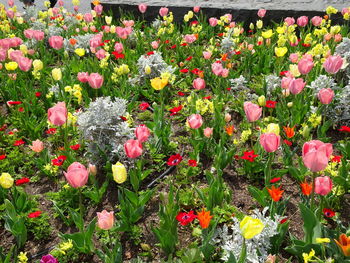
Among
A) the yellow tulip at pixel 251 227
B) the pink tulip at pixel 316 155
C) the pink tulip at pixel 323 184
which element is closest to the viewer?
the yellow tulip at pixel 251 227

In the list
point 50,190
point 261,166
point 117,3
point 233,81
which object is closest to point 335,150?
point 261,166

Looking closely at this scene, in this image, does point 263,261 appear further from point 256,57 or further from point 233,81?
point 256,57

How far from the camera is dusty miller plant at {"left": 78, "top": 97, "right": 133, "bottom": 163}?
2.92m

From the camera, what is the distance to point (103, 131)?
2.98m

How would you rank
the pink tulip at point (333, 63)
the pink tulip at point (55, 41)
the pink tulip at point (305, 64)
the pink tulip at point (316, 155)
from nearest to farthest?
the pink tulip at point (316, 155)
the pink tulip at point (333, 63)
the pink tulip at point (305, 64)
the pink tulip at point (55, 41)

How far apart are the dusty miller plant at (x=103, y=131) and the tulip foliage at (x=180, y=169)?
0.4 inches

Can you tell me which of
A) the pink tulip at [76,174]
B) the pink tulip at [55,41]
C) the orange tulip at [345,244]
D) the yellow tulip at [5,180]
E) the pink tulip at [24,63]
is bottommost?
the orange tulip at [345,244]

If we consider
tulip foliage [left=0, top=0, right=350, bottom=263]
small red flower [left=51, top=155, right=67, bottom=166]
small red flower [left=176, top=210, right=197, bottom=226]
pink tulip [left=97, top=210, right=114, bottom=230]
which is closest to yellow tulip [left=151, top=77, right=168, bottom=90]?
tulip foliage [left=0, top=0, right=350, bottom=263]

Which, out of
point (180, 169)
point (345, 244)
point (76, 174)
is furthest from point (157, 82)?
point (345, 244)

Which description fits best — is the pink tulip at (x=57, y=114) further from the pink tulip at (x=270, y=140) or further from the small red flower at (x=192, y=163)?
the pink tulip at (x=270, y=140)

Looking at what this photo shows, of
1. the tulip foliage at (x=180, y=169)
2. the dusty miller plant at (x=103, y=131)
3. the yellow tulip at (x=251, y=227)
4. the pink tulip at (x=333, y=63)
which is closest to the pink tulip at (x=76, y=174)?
the tulip foliage at (x=180, y=169)

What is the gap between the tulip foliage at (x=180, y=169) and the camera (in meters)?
2.12

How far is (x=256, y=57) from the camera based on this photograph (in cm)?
459

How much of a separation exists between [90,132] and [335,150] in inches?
76.5
